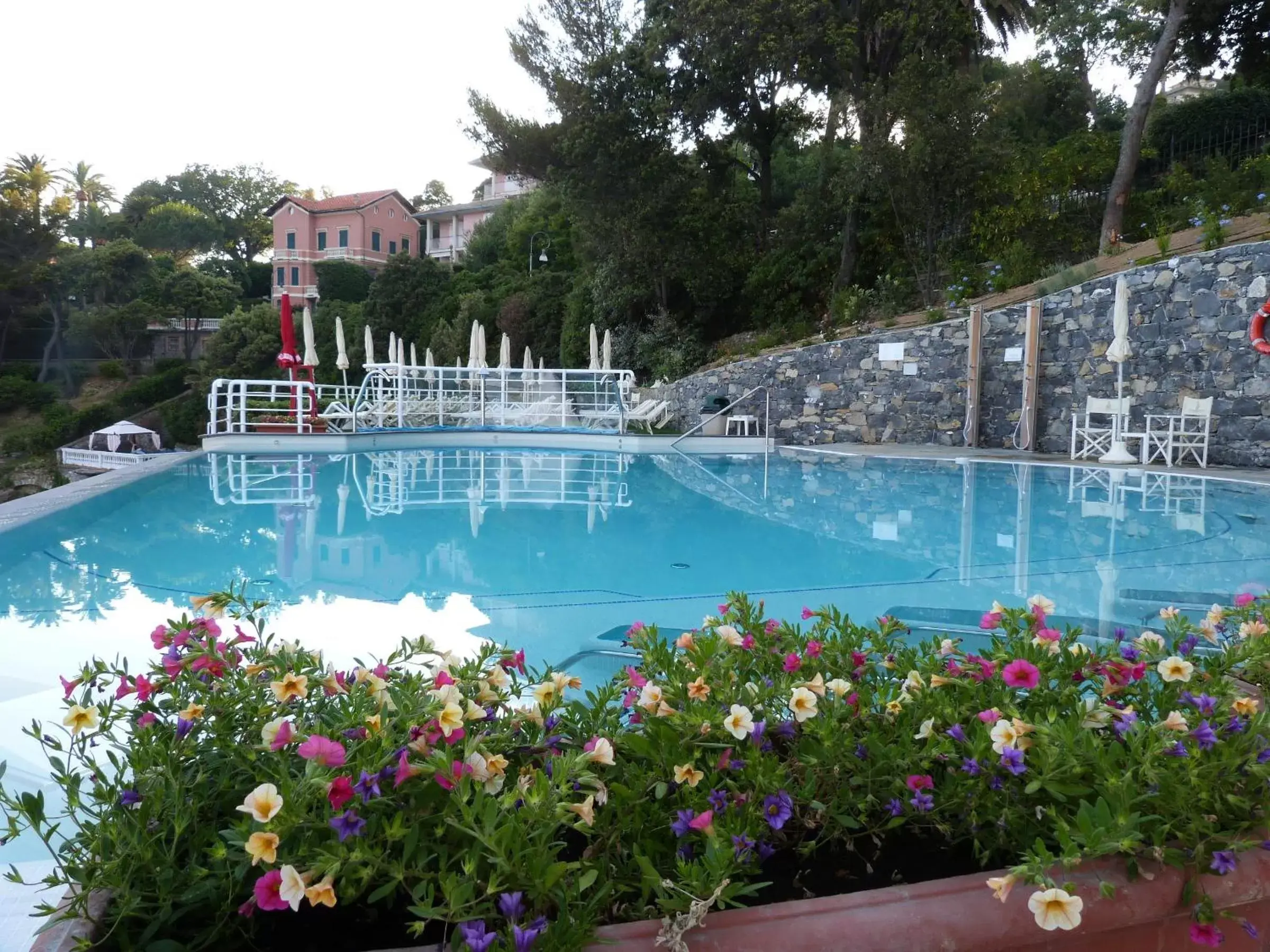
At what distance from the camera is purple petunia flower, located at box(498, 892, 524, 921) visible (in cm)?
99

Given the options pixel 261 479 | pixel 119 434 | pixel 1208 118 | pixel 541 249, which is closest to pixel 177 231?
pixel 119 434

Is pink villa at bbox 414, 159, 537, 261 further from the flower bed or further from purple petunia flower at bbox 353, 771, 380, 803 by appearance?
purple petunia flower at bbox 353, 771, 380, 803

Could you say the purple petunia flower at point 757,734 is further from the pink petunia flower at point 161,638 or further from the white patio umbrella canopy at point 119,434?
the white patio umbrella canopy at point 119,434

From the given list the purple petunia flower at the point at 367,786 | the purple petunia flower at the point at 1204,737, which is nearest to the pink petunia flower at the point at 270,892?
the purple petunia flower at the point at 367,786

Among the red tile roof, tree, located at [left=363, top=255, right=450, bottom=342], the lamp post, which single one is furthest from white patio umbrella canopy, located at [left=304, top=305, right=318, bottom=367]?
the red tile roof

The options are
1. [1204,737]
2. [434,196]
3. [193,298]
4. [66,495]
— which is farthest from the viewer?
[434,196]

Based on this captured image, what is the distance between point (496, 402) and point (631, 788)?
1384 centimetres

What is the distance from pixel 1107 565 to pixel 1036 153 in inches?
514

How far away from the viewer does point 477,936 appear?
38.0 inches

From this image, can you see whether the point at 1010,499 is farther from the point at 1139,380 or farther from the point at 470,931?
the point at 470,931

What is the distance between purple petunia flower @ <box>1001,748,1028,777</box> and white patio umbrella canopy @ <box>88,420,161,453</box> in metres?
31.0

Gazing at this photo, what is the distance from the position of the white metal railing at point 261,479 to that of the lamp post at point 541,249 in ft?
66.2

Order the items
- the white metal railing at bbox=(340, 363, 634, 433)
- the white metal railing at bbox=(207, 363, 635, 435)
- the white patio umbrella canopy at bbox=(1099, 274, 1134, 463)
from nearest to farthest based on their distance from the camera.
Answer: the white patio umbrella canopy at bbox=(1099, 274, 1134, 463)
the white metal railing at bbox=(207, 363, 635, 435)
the white metal railing at bbox=(340, 363, 634, 433)

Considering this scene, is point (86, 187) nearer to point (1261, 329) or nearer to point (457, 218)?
point (457, 218)
